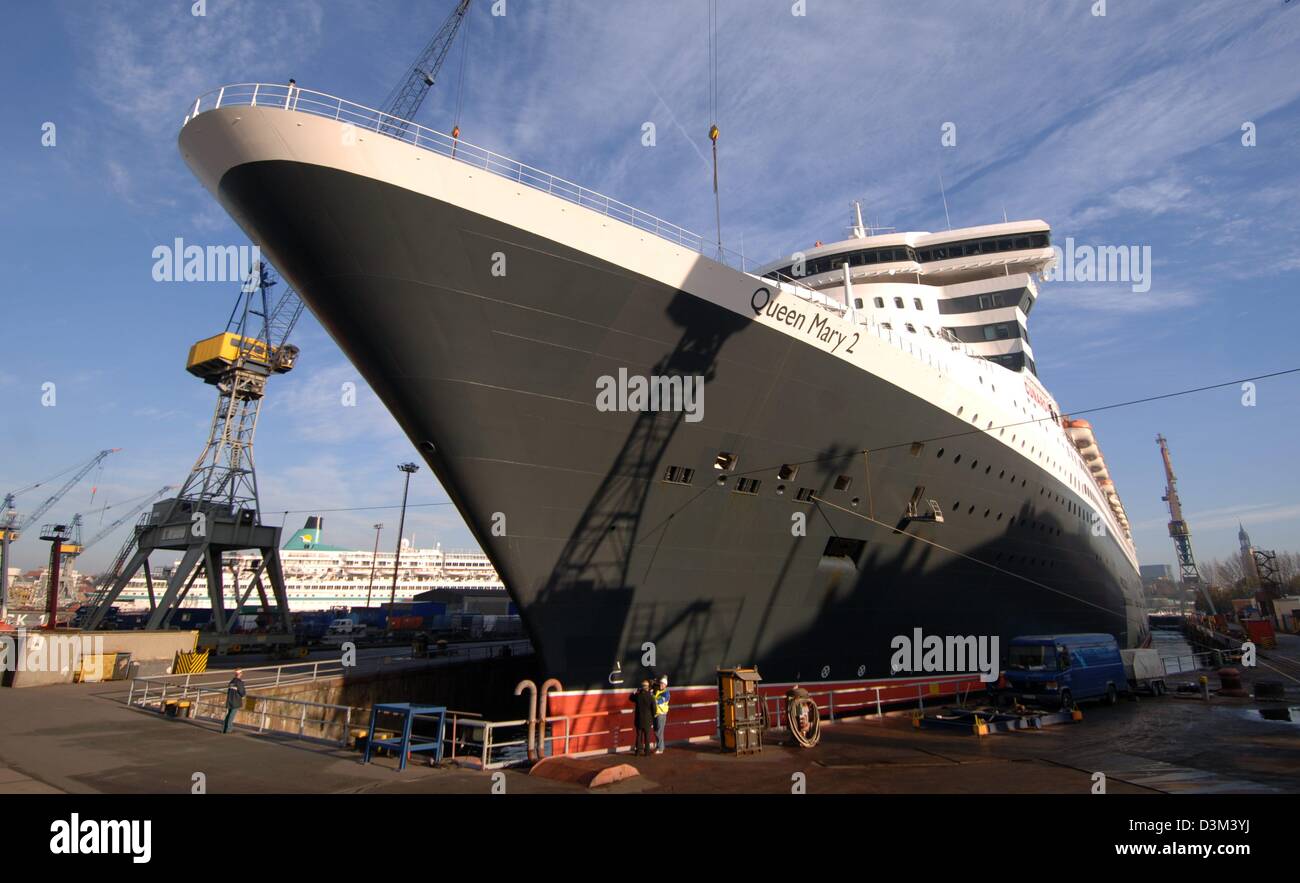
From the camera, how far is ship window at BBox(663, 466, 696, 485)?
1152 cm

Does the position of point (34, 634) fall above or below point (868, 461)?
below

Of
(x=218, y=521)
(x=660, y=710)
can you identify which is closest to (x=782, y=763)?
(x=660, y=710)

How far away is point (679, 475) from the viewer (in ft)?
38.1

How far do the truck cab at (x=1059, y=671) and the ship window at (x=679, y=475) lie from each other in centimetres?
972

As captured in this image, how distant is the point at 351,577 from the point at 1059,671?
11097cm

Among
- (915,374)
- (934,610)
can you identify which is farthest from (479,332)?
(934,610)

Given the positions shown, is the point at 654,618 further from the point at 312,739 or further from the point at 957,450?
the point at 957,450

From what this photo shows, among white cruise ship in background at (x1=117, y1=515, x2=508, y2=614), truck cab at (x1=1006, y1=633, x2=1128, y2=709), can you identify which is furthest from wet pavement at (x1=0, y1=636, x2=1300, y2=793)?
white cruise ship in background at (x1=117, y1=515, x2=508, y2=614)

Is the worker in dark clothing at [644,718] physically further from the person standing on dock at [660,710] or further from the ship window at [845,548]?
the ship window at [845,548]

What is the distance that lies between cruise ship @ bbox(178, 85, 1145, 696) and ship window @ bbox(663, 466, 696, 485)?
1.5 inches

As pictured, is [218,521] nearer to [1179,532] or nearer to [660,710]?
[660,710]
